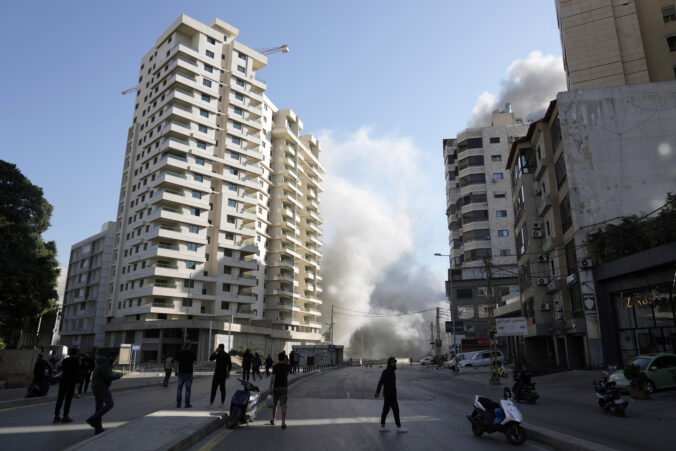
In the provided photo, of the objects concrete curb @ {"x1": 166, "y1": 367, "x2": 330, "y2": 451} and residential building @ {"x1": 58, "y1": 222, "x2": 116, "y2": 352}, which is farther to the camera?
residential building @ {"x1": 58, "y1": 222, "x2": 116, "y2": 352}

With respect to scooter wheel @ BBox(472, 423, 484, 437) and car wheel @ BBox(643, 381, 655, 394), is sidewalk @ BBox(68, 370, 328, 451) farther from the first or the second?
car wheel @ BBox(643, 381, 655, 394)

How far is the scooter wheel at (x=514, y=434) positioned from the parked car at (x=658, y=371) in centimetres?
1062

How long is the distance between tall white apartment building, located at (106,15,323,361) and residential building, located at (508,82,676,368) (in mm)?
44053

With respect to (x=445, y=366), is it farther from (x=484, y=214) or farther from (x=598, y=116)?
(x=598, y=116)

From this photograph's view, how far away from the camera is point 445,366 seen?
202ft

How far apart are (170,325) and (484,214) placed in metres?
47.5

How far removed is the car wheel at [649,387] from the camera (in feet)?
52.3

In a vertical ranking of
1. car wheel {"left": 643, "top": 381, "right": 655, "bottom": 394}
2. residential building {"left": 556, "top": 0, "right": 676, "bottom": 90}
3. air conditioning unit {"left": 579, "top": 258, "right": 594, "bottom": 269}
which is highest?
residential building {"left": 556, "top": 0, "right": 676, "bottom": 90}

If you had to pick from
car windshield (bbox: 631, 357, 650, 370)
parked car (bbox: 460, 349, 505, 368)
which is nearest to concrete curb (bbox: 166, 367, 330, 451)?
car windshield (bbox: 631, 357, 650, 370)

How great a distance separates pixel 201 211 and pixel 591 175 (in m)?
52.7

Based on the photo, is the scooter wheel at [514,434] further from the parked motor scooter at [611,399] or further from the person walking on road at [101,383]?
the person walking on road at [101,383]

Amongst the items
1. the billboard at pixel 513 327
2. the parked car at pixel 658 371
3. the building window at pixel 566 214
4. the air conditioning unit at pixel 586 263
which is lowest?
the parked car at pixel 658 371

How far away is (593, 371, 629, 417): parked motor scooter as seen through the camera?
1279 centimetres

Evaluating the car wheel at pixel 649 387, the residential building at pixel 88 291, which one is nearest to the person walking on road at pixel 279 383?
the car wheel at pixel 649 387
